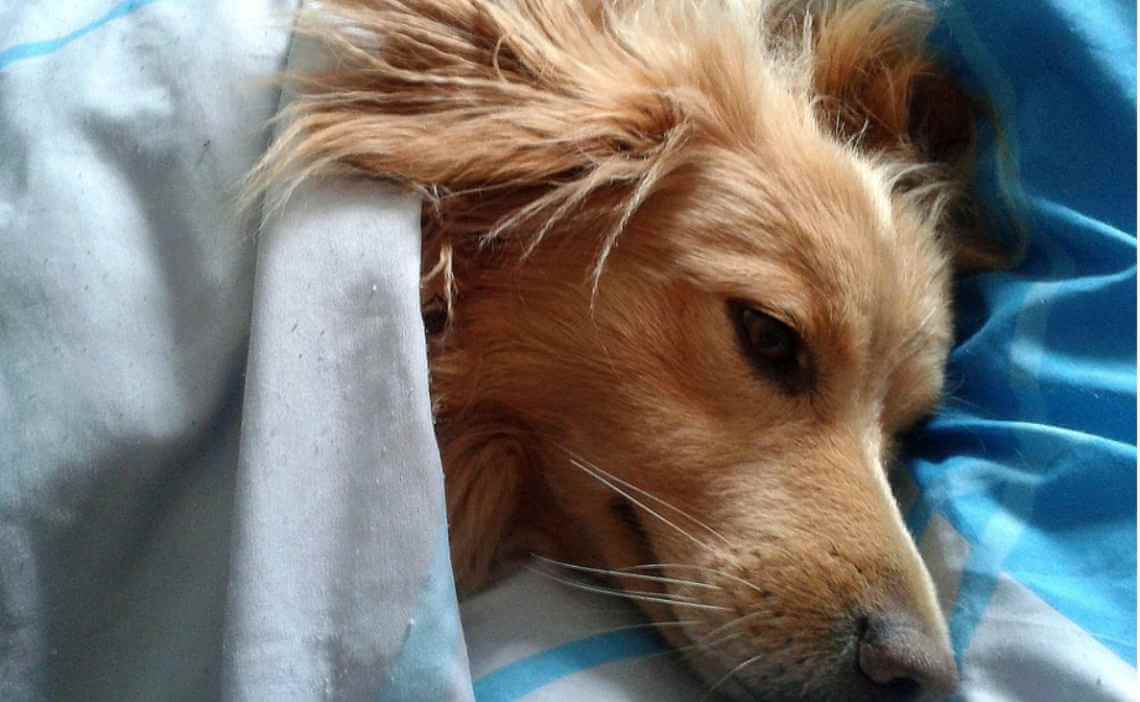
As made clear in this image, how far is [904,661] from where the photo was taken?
3.20 feet

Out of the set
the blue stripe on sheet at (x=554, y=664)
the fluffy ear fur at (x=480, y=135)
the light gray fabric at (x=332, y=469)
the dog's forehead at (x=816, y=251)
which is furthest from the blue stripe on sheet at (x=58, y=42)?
the blue stripe on sheet at (x=554, y=664)

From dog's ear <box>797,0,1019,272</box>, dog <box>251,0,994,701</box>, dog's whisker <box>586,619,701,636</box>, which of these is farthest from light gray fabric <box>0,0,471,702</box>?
dog's ear <box>797,0,1019,272</box>

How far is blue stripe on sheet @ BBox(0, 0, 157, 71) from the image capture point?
42.4 inches

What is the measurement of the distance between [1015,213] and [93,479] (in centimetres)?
107

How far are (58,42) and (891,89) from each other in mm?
1003

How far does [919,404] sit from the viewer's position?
1.25m

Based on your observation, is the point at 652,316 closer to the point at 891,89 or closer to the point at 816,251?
the point at 816,251

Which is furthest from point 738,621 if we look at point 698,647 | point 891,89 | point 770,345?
point 891,89

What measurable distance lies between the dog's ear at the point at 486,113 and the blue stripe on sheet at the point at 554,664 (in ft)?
1.41

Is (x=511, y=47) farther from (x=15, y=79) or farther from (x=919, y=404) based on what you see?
(x=919, y=404)

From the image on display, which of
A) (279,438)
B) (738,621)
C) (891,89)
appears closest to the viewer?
(279,438)

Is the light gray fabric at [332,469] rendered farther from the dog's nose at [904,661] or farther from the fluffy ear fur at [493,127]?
the dog's nose at [904,661]

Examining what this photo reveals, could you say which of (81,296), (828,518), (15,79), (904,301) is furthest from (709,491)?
(15,79)

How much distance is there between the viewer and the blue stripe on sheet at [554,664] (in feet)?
3.12
